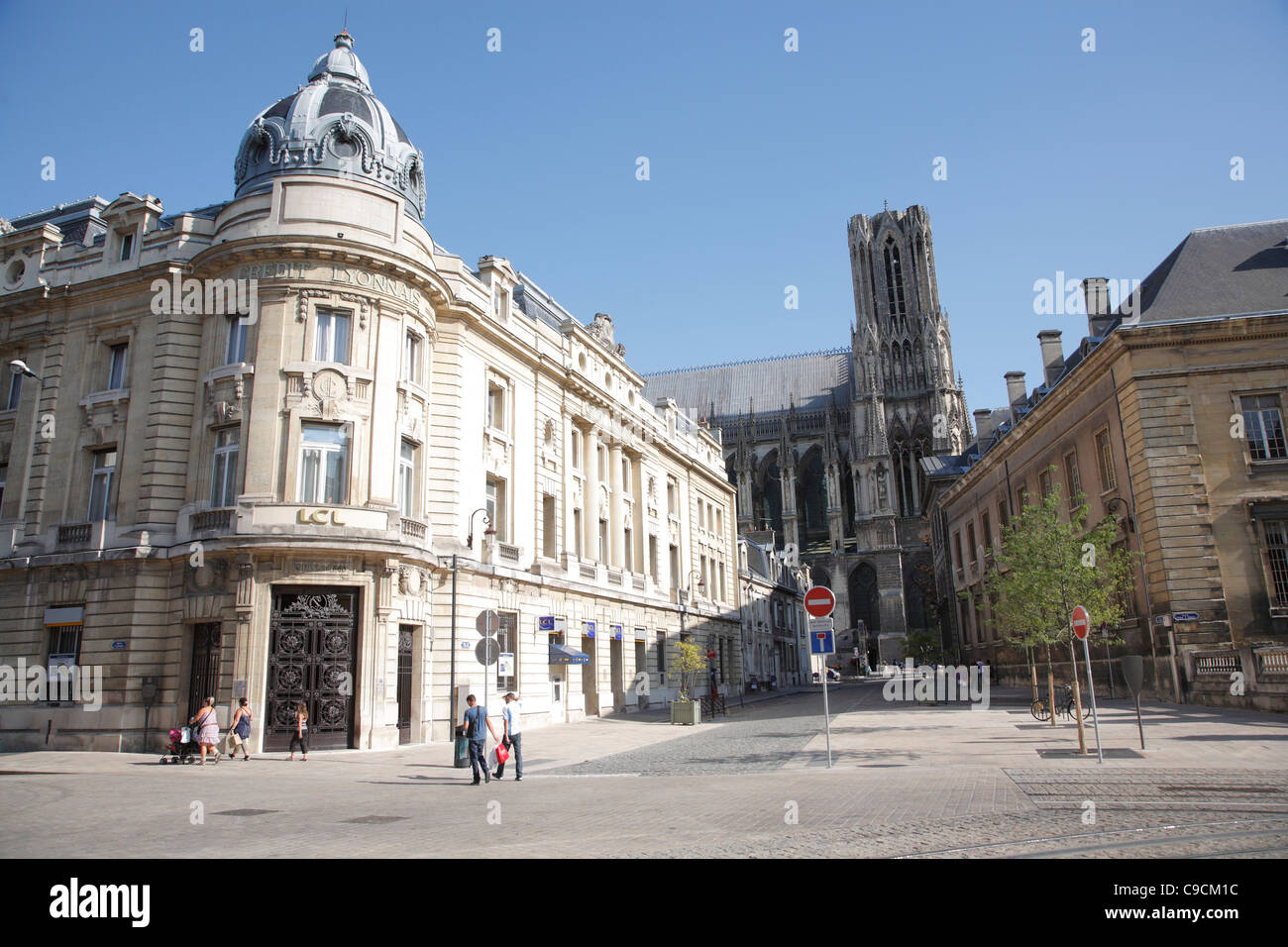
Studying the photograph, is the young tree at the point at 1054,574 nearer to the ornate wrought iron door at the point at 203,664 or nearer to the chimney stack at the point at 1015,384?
the ornate wrought iron door at the point at 203,664

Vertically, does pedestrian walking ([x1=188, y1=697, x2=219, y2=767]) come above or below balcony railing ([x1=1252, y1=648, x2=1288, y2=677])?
below

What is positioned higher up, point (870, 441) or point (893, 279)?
point (893, 279)

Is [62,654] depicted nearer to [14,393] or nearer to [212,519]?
[212,519]

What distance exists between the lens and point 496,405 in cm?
3155

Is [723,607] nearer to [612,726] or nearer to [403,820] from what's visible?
[612,726]

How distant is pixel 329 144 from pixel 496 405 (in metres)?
10.1

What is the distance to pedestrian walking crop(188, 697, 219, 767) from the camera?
19641mm

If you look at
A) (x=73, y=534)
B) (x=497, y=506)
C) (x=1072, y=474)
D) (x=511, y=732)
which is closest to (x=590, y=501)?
(x=497, y=506)

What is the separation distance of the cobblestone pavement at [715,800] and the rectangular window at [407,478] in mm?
7335

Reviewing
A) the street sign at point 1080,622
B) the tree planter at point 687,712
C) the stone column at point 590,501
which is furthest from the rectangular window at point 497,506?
the street sign at point 1080,622

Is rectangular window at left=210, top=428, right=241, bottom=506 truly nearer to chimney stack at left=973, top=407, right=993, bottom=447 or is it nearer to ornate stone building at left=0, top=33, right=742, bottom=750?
ornate stone building at left=0, top=33, right=742, bottom=750

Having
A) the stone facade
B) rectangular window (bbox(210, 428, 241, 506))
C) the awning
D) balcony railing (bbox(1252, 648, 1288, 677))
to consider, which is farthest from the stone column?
balcony railing (bbox(1252, 648, 1288, 677))

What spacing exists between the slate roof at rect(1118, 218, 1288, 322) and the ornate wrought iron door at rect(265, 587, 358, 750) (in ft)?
88.7

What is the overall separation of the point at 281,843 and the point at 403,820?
2.06 meters
